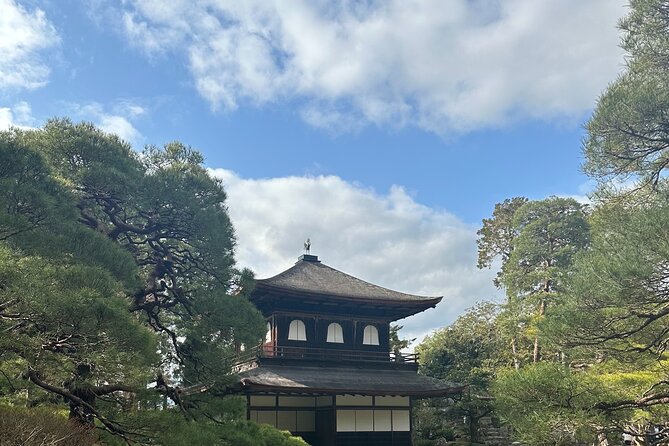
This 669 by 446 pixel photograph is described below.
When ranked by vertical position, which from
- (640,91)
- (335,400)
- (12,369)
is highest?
(640,91)

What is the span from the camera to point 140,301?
12531 millimetres

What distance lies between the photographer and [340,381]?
1820cm

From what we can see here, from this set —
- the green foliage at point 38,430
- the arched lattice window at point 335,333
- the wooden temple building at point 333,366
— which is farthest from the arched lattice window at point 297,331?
the green foliage at point 38,430

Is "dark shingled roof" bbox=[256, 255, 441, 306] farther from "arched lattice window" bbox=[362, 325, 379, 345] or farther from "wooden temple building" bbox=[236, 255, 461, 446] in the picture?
"arched lattice window" bbox=[362, 325, 379, 345]

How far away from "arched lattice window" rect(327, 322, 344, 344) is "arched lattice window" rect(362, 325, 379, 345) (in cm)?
97

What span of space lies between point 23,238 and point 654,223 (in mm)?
9597

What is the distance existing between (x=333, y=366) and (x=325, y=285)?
10.0ft

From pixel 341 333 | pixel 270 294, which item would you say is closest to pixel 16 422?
pixel 270 294

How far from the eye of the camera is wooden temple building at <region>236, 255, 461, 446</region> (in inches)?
719

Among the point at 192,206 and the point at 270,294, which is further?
the point at 270,294

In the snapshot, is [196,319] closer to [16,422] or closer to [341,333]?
[16,422]

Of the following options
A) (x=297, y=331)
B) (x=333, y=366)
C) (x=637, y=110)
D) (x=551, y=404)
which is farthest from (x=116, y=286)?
(x=333, y=366)

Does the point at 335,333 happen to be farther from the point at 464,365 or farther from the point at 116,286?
the point at 116,286

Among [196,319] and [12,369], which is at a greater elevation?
[196,319]
